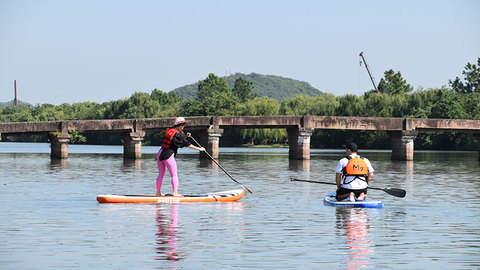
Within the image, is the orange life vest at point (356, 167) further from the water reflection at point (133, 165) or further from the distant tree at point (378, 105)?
the distant tree at point (378, 105)

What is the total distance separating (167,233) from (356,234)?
4.21 metres

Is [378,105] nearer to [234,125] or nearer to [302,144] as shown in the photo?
[302,144]

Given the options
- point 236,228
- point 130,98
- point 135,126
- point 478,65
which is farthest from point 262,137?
point 236,228

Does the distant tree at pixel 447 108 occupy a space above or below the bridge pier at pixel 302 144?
above

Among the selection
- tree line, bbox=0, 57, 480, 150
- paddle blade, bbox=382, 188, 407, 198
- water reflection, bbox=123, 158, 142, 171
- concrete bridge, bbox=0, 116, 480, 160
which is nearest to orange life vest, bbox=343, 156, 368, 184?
paddle blade, bbox=382, 188, 407, 198

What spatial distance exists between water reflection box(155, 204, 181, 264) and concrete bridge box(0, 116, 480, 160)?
4127 cm

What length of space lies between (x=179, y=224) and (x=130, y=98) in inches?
5071

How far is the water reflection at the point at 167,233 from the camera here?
44.6 ft

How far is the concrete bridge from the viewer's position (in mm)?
61459

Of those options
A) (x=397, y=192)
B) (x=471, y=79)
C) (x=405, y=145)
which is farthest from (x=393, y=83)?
(x=397, y=192)

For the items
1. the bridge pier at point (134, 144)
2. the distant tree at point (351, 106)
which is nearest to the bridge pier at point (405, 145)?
the bridge pier at point (134, 144)

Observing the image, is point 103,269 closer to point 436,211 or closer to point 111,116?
point 436,211

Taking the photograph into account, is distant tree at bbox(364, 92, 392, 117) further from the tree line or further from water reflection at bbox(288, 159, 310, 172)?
water reflection at bbox(288, 159, 310, 172)

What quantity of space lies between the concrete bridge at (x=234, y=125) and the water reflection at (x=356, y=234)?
43403 mm
